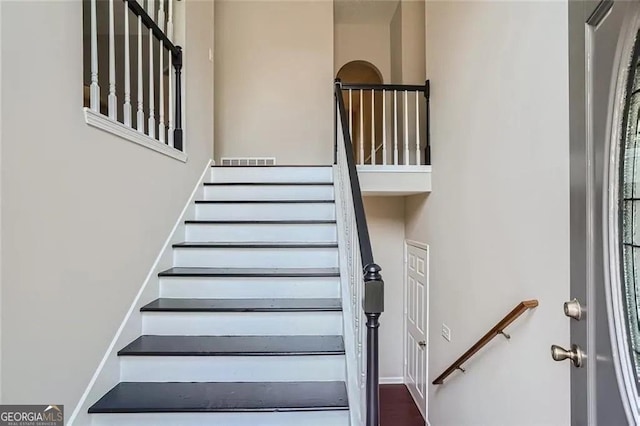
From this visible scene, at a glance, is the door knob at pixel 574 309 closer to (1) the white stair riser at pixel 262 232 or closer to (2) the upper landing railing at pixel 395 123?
(1) the white stair riser at pixel 262 232

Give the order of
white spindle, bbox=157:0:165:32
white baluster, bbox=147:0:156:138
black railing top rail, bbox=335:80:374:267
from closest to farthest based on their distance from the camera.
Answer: black railing top rail, bbox=335:80:374:267 < white baluster, bbox=147:0:156:138 < white spindle, bbox=157:0:165:32

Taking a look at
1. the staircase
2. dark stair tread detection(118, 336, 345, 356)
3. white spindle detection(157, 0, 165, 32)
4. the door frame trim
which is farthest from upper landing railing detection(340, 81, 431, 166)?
dark stair tread detection(118, 336, 345, 356)

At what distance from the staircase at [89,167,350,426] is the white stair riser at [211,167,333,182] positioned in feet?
2.25

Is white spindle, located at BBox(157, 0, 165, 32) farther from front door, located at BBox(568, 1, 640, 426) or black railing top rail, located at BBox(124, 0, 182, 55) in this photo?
front door, located at BBox(568, 1, 640, 426)

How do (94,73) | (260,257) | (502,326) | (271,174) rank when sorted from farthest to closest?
(271,174)
(260,257)
(502,326)
(94,73)

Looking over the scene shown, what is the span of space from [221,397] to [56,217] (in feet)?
3.44

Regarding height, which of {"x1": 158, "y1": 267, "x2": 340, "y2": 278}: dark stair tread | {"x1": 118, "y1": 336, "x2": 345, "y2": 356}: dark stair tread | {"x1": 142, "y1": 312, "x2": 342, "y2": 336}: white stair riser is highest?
{"x1": 158, "y1": 267, "x2": 340, "y2": 278}: dark stair tread

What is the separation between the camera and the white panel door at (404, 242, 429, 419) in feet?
12.7

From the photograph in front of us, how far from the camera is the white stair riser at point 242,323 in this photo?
6.68ft

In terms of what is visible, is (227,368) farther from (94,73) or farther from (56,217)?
(94,73)

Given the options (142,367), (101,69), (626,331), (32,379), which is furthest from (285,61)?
(626,331)

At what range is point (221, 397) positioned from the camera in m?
1.66

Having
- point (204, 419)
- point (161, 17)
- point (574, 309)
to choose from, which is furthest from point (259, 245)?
point (574, 309)

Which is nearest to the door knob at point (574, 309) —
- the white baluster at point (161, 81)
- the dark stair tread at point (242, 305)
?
the dark stair tread at point (242, 305)
